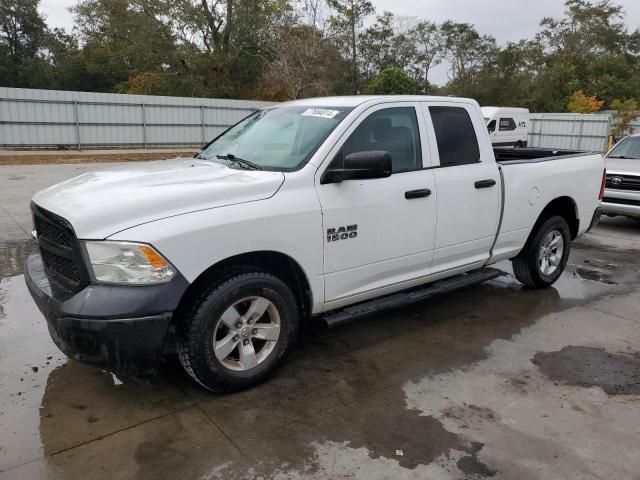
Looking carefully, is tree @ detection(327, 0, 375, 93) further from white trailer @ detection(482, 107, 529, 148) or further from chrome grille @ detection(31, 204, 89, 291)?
chrome grille @ detection(31, 204, 89, 291)

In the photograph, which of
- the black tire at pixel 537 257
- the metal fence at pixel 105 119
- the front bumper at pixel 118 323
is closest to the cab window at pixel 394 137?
the front bumper at pixel 118 323

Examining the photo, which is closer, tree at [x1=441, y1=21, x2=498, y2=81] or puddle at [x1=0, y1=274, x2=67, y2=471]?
puddle at [x1=0, y1=274, x2=67, y2=471]

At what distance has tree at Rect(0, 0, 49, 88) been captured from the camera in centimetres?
3919

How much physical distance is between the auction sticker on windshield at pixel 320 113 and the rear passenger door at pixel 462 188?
85 centimetres

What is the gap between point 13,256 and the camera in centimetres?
680

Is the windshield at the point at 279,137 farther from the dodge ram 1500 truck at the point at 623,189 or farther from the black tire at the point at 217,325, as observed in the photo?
the dodge ram 1500 truck at the point at 623,189

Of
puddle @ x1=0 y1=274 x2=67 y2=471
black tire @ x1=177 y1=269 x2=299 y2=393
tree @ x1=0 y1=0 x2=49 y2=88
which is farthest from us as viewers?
tree @ x1=0 y1=0 x2=49 y2=88

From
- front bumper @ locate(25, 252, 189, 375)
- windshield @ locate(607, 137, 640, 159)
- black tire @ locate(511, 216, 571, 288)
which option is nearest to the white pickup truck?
front bumper @ locate(25, 252, 189, 375)

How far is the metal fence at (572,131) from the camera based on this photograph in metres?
24.8

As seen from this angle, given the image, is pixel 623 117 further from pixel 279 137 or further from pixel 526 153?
pixel 279 137

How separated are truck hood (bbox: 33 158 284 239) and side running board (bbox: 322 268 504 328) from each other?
1.06 meters

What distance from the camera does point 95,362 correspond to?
3.04 metres

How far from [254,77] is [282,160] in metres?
36.8

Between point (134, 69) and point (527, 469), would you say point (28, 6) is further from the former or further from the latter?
point (527, 469)
